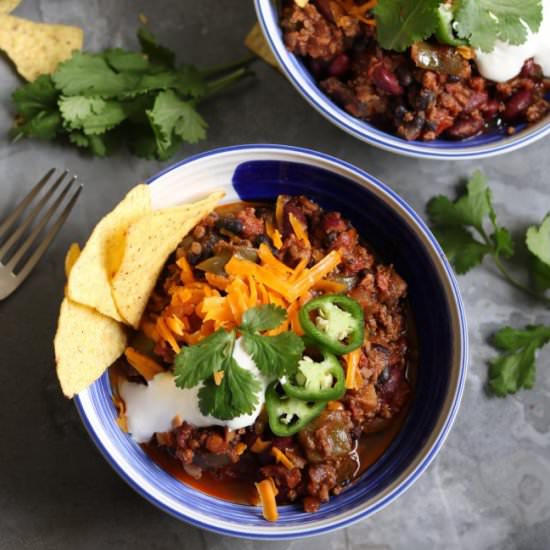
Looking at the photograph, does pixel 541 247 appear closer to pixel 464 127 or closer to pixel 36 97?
pixel 464 127

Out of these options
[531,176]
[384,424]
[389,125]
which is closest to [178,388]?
[384,424]

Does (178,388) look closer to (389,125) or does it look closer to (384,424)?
(384,424)

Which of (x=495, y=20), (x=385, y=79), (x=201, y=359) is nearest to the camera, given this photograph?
(x=201, y=359)

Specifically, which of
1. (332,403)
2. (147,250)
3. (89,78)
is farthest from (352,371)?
(89,78)

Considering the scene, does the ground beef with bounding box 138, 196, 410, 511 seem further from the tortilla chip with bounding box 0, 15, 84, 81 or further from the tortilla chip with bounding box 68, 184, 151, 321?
the tortilla chip with bounding box 0, 15, 84, 81

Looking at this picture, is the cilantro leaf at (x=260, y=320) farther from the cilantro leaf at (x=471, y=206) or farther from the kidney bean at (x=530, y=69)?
the kidney bean at (x=530, y=69)

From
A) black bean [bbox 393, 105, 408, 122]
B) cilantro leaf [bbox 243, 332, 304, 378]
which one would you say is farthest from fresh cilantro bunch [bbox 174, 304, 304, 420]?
black bean [bbox 393, 105, 408, 122]

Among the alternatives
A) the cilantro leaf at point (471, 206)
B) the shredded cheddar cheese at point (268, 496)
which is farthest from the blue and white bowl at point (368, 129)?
the shredded cheddar cheese at point (268, 496)
